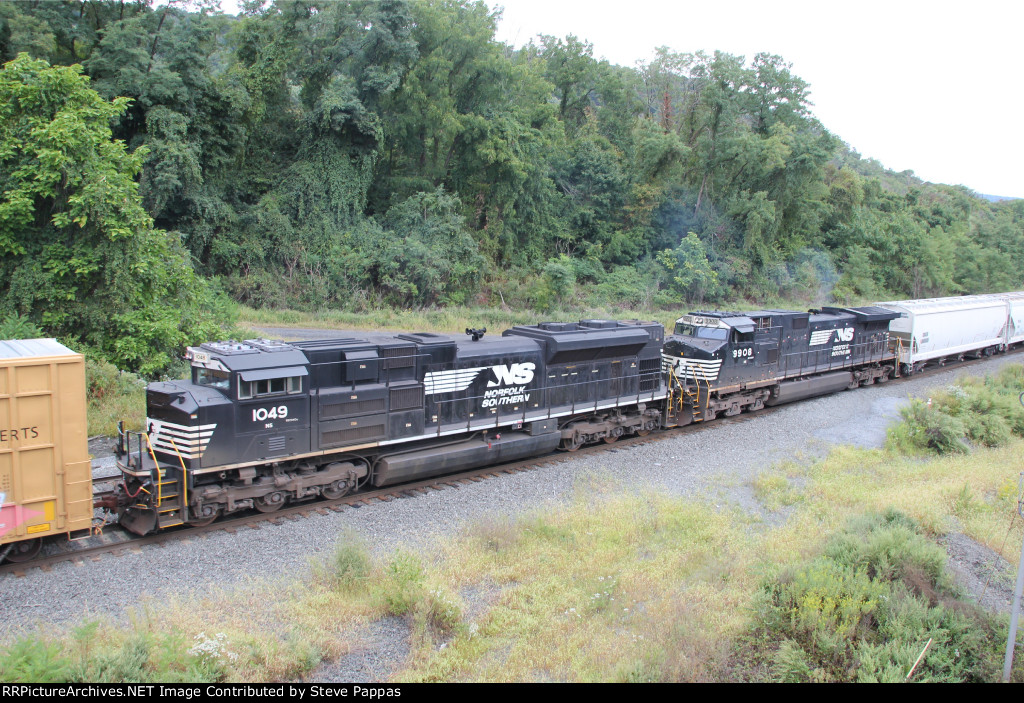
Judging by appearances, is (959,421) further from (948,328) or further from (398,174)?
(398,174)

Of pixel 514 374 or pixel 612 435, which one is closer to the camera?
pixel 514 374

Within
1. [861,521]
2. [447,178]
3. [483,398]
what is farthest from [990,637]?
[447,178]

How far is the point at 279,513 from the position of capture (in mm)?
10750

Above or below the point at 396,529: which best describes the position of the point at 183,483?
above

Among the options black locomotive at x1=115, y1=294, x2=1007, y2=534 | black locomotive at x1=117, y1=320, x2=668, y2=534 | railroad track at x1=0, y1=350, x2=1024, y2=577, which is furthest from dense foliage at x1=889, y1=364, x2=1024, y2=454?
black locomotive at x1=117, y1=320, x2=668, y2=534

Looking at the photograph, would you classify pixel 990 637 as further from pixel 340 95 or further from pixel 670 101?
pixel 670 101

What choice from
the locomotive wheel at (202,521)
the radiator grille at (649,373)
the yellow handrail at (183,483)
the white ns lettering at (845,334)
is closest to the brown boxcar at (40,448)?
the yellow handrail at (183,483)

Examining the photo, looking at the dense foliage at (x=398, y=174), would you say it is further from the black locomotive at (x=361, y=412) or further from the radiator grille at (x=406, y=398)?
the radiator grille at (x=406, y=398)

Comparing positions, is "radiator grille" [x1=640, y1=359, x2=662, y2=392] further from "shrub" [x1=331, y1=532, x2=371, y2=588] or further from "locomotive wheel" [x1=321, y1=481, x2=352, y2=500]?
"shrub" [x1=331, y1=532, x2=371, y2=588]

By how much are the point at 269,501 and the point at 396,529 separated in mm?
2123

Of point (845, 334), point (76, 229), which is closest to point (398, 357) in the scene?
point (76, 229)

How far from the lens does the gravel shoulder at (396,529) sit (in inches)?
303

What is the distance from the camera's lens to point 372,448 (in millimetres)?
11805

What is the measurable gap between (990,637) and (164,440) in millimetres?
10481
